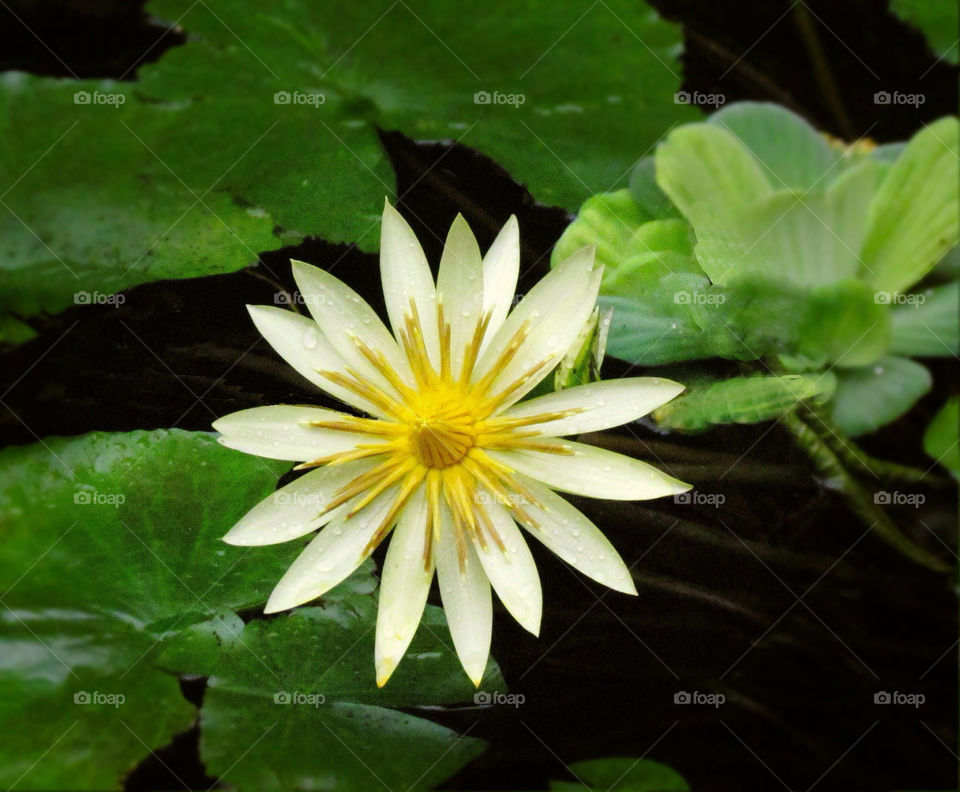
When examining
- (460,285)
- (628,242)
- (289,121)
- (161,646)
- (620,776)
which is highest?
(289,121)

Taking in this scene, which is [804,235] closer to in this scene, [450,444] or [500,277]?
[500,277]

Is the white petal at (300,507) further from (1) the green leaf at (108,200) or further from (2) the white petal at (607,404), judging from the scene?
(1) the green leaf at (108,200)

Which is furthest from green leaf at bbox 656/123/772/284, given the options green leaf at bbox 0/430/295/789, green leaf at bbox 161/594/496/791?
green leaf at bbox 0/430/295/789

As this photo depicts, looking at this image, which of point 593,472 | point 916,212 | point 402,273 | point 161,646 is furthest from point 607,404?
point 161,646

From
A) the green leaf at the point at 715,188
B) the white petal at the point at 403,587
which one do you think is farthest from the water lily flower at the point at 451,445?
the green leaf at the point at 715,188

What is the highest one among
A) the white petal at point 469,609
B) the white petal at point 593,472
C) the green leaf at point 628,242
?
the green leaf at point 628,242

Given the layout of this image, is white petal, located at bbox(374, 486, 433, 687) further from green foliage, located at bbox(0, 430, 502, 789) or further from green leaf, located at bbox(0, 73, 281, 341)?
green leaf, located at bbox(0, 73, 281, 341)

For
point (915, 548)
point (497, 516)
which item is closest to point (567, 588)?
point (497, 516)
